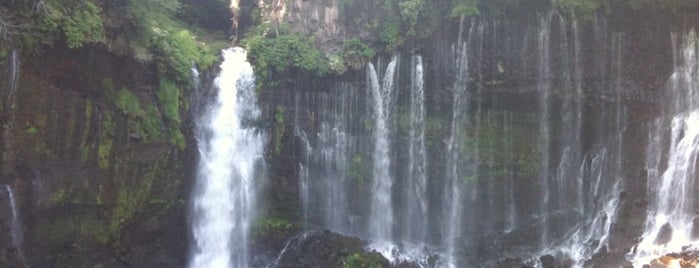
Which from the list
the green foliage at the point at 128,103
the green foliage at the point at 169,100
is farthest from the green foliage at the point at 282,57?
the green foliage at the point at 128,103

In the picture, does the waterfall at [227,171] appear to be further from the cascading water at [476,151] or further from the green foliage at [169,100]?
the cascading water at [476,151]

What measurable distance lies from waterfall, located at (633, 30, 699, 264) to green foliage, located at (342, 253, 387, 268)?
6.99m

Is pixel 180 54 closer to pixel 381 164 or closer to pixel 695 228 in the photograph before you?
pixel 381 164

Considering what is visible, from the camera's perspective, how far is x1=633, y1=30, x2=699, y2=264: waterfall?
14805 mm

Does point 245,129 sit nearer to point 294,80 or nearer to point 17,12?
point 294,80

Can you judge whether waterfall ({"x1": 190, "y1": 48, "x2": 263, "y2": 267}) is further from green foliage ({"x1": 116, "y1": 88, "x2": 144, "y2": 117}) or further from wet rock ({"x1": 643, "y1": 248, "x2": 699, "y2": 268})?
wet rock ({"x1": 643, "y1": 248, "x2": 699, "y2": 268})

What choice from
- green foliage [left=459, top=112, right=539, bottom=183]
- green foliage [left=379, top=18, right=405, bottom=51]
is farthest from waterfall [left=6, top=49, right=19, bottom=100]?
green foliage [left=459, top=112, right=539, bottom=183]

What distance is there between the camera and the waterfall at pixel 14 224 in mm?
12086

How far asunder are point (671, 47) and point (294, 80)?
1083 centimetres

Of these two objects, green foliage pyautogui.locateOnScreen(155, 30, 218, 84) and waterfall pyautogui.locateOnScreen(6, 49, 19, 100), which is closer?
waterfall pyautogui.locateOnScreen(6, 49, 19, 100)

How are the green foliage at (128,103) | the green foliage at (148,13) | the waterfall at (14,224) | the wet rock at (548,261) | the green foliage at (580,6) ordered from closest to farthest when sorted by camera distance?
the waterfall at (14,224) < the green foliage at (148,13) < the green foliage at (128,103) < the green foliage at (580,6) < the wet rock at (548,261)

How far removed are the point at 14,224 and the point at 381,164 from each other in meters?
9.97

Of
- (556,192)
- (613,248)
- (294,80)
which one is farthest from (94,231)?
(613,248)

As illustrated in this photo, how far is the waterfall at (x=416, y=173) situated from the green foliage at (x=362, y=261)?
81.6 inches
